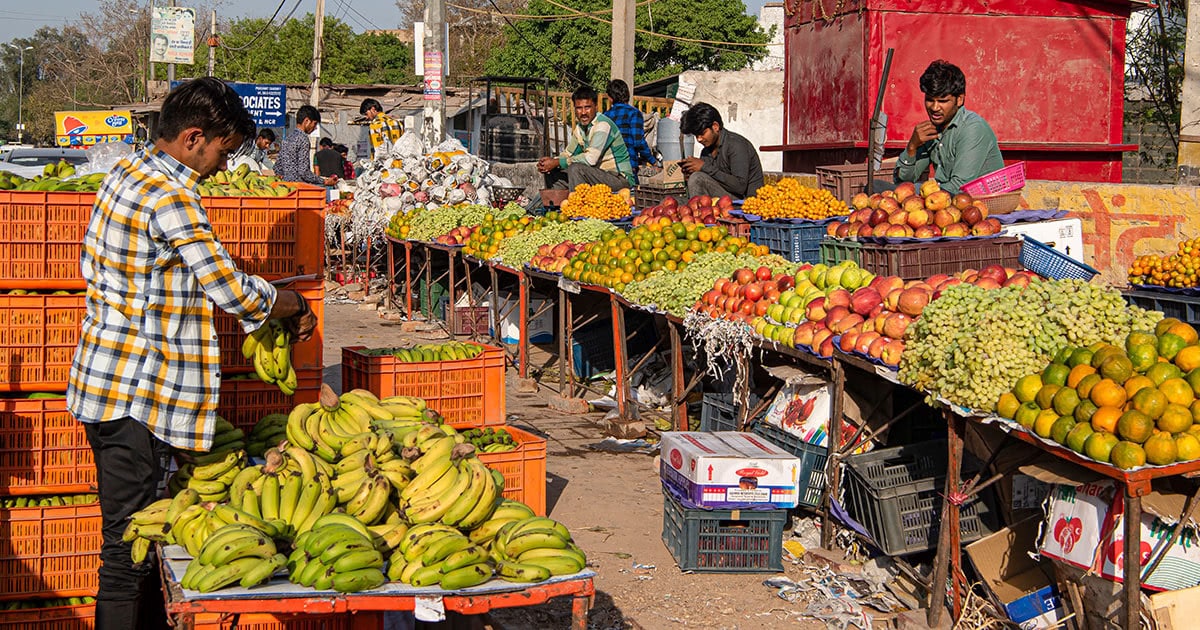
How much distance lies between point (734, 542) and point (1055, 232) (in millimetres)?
3038

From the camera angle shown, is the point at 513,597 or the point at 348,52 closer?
the point at 513,597

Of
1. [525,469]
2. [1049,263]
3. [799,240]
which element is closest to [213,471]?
[525,469]

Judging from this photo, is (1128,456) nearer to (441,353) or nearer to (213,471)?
(213,471)

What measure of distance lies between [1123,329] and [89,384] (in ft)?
13.4

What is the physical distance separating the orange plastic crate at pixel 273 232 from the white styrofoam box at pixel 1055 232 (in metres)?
4.26

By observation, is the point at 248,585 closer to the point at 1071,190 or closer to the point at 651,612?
the point at 651,612

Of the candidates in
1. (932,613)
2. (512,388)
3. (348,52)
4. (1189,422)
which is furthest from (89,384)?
(348,52)

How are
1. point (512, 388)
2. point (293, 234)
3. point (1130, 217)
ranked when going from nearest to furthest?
point (293, 234) < point (1130, 217) < point (512, 388)

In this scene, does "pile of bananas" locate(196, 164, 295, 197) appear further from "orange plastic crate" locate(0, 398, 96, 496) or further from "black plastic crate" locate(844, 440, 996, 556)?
"black plastic crate" locate(844, 440, 996, 556)

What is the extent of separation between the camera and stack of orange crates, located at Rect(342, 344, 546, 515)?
19.3ft

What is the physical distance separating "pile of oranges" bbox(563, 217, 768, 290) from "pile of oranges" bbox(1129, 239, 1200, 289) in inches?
101

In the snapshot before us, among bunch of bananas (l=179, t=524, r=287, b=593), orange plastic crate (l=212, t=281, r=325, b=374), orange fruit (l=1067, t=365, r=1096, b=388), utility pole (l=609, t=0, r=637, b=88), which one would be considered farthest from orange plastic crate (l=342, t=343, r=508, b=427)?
utility pole (l=609, t=0, r=637, b=88)

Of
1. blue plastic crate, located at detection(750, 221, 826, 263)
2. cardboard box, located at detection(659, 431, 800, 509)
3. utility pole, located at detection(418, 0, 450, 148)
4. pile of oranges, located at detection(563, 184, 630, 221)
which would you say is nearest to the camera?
cardboard box, located at detection(659, 431, 800, 509)

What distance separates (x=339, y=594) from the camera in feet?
11.1
